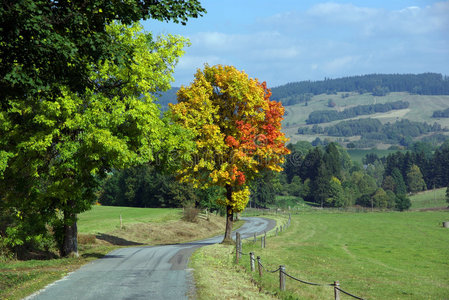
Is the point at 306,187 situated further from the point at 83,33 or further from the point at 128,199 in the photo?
the point at 83,33

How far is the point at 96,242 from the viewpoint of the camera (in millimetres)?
40000

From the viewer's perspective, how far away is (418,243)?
168ft

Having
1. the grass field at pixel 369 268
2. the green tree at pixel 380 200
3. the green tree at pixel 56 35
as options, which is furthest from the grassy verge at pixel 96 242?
the green tree at pixel 380 200

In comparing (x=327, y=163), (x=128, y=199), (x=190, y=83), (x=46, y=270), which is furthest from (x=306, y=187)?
(x=46, y=270)

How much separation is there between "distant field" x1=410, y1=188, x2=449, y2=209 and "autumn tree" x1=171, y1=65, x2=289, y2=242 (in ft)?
445

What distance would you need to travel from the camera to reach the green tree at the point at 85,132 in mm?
22562

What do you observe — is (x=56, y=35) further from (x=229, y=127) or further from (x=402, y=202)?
(x=402, y=202)

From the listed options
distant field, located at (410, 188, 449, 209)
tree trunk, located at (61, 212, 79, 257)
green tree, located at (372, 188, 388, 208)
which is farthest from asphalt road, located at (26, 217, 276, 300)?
green tree, located at (372, 188, 388, 208)

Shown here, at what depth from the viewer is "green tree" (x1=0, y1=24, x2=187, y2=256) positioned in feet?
74.0

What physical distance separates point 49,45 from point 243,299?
10187 millimetres

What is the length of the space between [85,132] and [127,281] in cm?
801

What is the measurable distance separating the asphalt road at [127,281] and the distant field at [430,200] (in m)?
147

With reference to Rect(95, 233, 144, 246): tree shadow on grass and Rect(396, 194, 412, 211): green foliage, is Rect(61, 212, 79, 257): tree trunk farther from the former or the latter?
Rect(396, 194, 412, 211): green foliage

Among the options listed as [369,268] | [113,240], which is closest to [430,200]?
[113,240]
